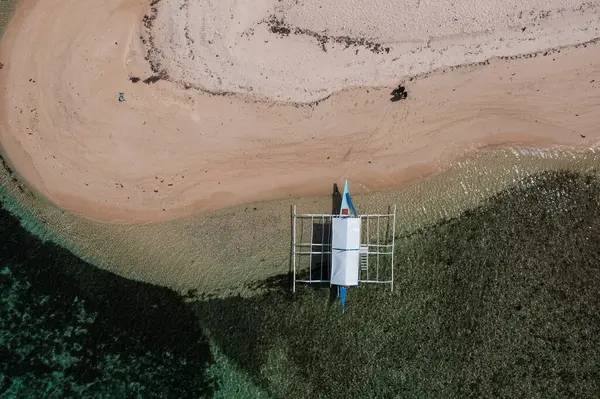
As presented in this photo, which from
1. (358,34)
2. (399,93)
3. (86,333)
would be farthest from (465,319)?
(86,333)

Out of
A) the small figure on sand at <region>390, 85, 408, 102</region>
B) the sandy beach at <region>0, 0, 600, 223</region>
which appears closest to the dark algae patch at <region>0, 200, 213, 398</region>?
the sandy beach at <region>0, 0, 600, 223</region>

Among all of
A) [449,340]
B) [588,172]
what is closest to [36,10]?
[449,340]

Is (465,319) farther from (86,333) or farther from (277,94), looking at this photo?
(86,333)

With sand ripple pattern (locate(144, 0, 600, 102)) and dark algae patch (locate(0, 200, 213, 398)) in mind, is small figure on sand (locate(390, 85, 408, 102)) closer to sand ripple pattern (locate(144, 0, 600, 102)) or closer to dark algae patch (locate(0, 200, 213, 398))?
sand ripple pattern (locate(144, 0, 600, 102))

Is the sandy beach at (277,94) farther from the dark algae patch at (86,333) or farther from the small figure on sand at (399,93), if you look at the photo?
the dark algae patch at (86,333)

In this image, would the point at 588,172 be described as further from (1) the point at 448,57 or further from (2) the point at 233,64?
(2) the point at 233,64

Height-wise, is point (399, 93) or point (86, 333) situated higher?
point (399, 93)
